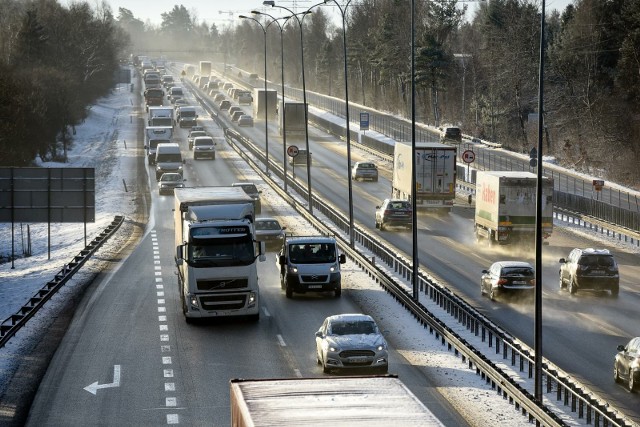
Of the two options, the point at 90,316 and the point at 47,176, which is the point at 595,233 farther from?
the point at 90,316

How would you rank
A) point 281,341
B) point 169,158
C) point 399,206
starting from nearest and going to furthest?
point 281,341, point 399,206, point 169,158

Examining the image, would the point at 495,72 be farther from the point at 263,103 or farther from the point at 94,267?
the point at 94,267

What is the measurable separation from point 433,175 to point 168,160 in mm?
28106

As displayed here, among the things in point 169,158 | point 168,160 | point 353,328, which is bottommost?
point 168,160

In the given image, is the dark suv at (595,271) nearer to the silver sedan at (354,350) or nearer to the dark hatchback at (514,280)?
the dark hatchback at (514,280)

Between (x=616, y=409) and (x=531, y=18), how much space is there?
330ft

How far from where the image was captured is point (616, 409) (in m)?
26.6

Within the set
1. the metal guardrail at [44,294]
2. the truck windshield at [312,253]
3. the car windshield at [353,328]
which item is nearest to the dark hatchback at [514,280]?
the truck windshield at [312,253]

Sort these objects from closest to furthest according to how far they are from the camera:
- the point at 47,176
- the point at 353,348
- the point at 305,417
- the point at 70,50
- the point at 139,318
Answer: the point at 305,417 < the point at 353,348 < the point at 139,318 < the point at 47,176 < the point at 70,50

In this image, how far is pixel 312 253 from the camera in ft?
137

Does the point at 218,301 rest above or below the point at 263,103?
below

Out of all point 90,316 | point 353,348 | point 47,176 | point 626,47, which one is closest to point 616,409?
point 353,348

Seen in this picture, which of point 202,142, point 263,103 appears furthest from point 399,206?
point 263,103

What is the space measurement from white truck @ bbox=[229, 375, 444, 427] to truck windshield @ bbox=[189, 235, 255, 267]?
1989 centimetres
